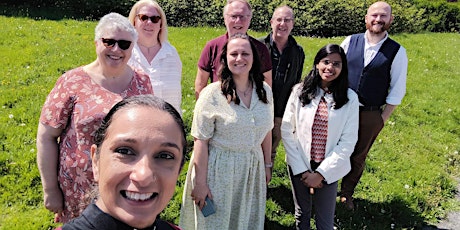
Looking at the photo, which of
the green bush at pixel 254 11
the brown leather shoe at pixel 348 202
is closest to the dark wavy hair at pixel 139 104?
the brown leather shoe at pixel 348 202

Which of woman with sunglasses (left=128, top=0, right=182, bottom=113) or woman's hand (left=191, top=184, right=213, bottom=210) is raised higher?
woman with sunglasses (left=128, top=0, right=182, bottom=113)

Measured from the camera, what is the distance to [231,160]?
3.27 meters

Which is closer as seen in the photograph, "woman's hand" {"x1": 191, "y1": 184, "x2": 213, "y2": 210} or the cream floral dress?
the cream floral dress

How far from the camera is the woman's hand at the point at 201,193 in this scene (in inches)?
129

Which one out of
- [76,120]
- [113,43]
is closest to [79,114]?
[76,120]

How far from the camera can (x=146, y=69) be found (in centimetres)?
367

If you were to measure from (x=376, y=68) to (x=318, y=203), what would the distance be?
4.96 ft

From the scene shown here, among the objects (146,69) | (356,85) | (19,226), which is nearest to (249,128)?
(146,69)

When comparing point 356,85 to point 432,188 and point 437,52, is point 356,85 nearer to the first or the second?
point 432,188

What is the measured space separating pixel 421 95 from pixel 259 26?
6.56 metres

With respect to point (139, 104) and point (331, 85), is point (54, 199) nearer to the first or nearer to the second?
point (139, 104)

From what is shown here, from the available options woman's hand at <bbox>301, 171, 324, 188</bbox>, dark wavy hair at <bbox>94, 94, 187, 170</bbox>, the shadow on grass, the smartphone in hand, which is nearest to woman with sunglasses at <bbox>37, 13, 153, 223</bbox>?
dark wavy hair at <bbox>94, 94, 187, 170</bbox>

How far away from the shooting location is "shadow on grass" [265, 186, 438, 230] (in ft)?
14.6

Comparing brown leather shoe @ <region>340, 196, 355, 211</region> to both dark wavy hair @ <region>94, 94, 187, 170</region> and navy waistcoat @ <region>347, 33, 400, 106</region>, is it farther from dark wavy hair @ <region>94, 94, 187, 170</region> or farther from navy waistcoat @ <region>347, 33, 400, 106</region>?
dark wavy hair @ <region>94, 94, 187, 170</region>
